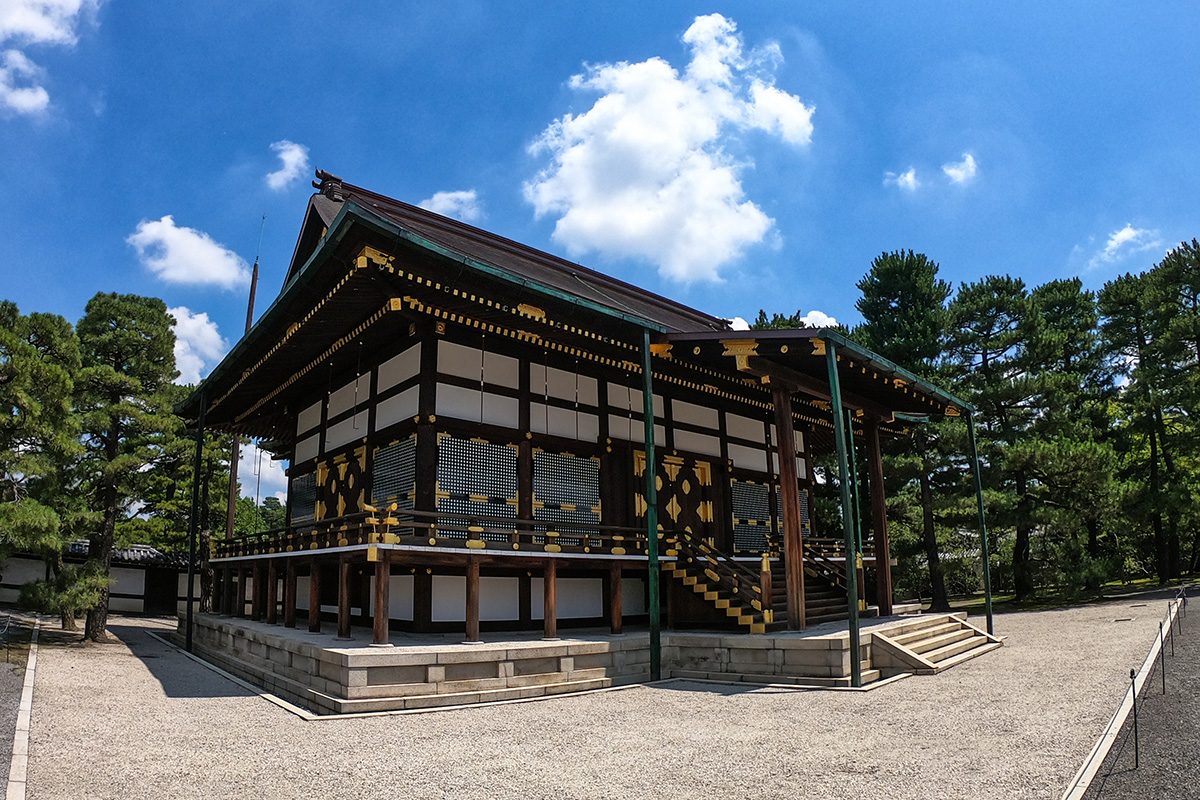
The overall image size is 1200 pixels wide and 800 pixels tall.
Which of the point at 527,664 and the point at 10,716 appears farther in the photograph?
the point at 527,664

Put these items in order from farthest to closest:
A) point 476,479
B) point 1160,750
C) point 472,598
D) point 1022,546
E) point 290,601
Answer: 1. point 1022,546
2. point 290,601
3. point 476,479
4. point 472,598
5. point 1160,750

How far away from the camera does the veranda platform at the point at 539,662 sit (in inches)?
385

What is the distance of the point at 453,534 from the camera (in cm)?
1341

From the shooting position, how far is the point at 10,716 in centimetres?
872

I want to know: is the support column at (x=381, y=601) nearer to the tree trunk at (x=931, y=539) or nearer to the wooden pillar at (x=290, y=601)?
the wooden pillar at (x=290, y=601)

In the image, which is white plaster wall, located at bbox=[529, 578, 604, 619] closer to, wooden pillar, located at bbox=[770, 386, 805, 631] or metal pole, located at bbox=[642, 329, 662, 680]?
metal pole, located at bbox=[642, 329, 662, 680]

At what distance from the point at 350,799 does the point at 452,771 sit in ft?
3.44

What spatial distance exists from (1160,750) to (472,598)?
838cm

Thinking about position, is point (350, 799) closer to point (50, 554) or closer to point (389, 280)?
point (389, 280)

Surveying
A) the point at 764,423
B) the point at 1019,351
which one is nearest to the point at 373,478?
the point at 764,423

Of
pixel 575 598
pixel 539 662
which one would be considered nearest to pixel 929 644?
pixel 575 598

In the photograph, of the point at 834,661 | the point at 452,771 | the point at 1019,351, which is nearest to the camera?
the point at 452,771

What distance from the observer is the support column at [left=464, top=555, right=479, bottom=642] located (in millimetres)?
11375

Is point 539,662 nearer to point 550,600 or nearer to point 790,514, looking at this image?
point 550,600
